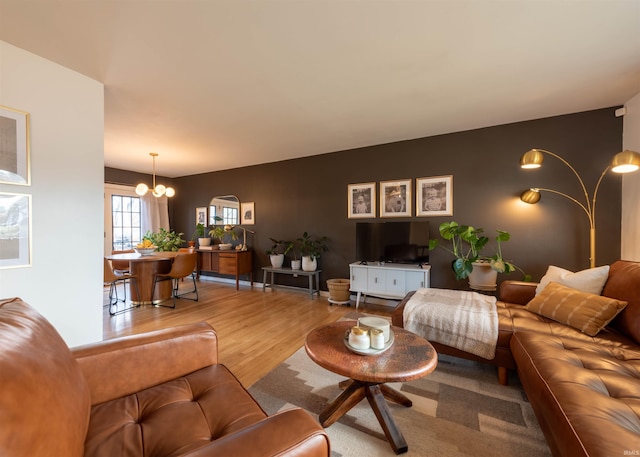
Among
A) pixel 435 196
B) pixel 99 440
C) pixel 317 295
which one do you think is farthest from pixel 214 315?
pixel 435 196

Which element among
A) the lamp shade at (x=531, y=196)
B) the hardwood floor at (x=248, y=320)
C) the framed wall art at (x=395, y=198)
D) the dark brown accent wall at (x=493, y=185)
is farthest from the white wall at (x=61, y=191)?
the lamp shade at (x=531, y=196)

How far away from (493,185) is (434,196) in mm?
694

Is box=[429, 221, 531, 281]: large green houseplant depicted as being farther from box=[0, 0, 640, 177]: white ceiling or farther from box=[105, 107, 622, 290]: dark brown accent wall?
box=[0, 0, 640, 177]: white ceiling

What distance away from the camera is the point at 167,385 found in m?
1.17

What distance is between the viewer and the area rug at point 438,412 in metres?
1.34

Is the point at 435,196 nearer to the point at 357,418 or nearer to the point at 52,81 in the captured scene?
the point at 357,418

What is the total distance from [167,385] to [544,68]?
3.29 meters

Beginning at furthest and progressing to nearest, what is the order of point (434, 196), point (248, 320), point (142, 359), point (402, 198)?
1. point (402, 198)
2. point (434, 196)
3. point (248, 320)
4. point (142, 359)

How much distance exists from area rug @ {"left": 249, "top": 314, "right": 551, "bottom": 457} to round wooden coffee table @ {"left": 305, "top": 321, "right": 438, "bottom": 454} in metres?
0.08

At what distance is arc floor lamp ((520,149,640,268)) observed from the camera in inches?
80.7

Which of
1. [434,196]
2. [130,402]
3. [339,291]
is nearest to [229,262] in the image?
[339,291]

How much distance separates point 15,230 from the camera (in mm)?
1788

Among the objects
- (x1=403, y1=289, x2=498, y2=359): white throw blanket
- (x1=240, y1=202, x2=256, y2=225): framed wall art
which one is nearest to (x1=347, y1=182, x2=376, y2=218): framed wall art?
(x1=403, y1=289, x2=498, y2=359): white throw blanket

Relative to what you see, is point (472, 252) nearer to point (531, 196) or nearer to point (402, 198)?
point (531, 196)
